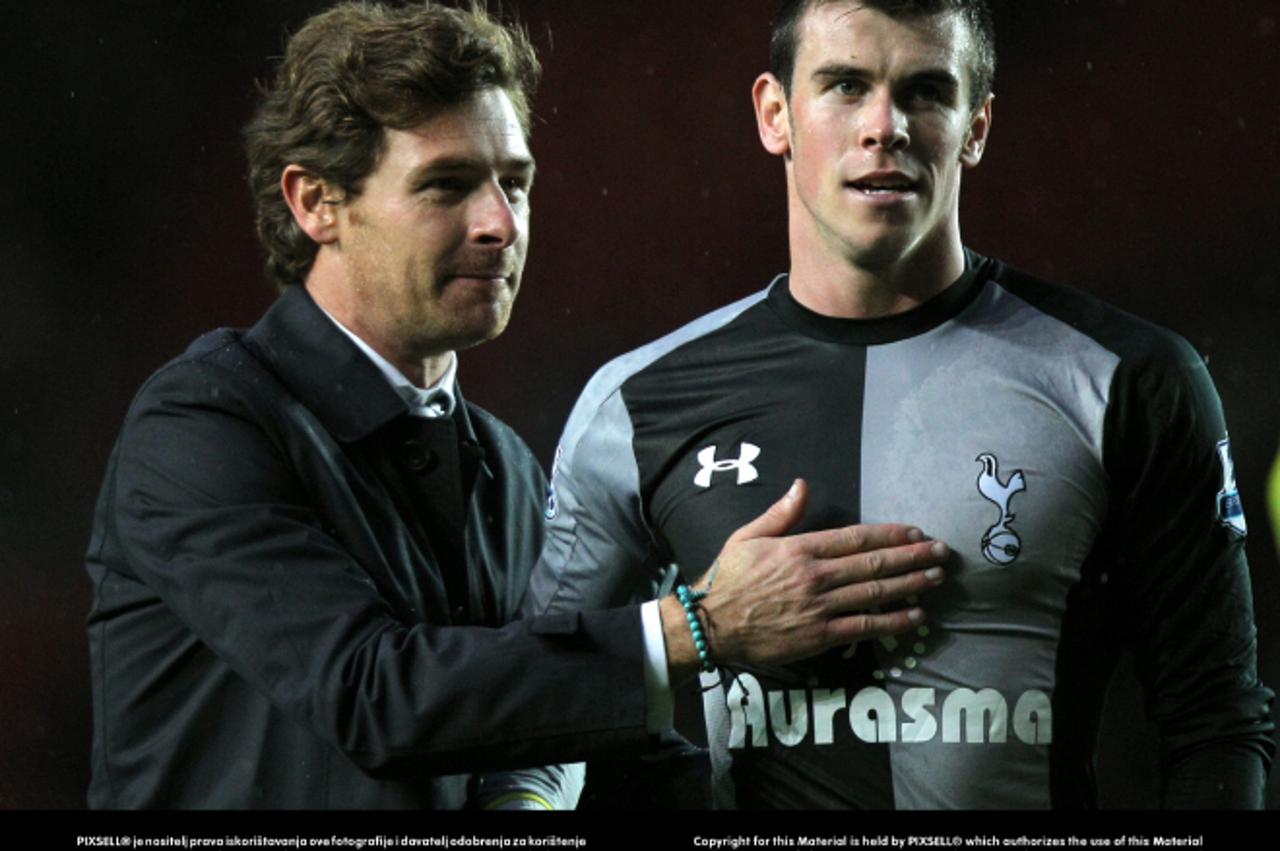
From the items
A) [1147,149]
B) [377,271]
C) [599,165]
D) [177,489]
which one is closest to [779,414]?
[377,271]

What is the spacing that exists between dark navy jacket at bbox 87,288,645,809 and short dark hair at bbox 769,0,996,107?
67 cm

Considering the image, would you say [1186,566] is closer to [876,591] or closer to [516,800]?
[876,591]

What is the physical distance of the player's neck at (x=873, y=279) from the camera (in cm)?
209

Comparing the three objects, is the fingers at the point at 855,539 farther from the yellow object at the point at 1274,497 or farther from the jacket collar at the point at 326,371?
the yellow object at the point at 1274,497

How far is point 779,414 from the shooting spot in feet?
6.97

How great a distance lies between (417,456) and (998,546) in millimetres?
785

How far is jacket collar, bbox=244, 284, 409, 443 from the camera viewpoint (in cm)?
221

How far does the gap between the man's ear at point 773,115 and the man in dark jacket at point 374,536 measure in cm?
37

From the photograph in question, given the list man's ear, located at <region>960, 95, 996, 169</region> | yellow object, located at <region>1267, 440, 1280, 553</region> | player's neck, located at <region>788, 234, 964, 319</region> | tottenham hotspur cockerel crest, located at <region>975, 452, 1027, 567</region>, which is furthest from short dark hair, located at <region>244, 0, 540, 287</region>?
yellow object, located at <region>1267, 440, 1280, 553</region>

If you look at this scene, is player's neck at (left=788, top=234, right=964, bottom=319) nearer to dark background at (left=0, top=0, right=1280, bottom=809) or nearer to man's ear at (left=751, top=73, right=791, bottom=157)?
man's ear at (left=751, top=73, right=791, bottom=157)

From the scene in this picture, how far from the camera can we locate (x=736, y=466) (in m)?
2.12

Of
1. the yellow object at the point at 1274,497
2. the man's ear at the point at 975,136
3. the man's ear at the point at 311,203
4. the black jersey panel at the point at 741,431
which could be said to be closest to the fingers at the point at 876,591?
the black jersey panel at the point at 741,431

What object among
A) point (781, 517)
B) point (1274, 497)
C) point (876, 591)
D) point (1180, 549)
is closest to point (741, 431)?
point (781, 517)

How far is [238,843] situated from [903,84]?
Answer: 1236 millimetres
